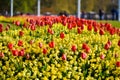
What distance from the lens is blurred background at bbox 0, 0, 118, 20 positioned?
36634mm

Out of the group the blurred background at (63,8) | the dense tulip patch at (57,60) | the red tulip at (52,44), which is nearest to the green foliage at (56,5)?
the blurred background at (63,8)

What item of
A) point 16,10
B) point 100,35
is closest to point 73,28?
point 100,35

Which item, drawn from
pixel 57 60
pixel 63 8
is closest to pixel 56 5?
pixel 63 8

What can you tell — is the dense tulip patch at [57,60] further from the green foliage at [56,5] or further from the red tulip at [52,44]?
the green foliage at [56,5]

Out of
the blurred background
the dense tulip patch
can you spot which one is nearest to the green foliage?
the blurred background

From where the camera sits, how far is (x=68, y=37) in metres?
6.54

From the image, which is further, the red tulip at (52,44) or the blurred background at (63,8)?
the blurred background at (63,8)

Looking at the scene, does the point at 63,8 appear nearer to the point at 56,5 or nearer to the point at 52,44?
the point at 56,5

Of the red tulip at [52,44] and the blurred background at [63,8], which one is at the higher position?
the red tulip at [52,44]

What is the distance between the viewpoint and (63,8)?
4856cm

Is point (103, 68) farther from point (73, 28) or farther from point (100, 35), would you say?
point (73, 28)

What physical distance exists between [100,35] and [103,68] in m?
1.45

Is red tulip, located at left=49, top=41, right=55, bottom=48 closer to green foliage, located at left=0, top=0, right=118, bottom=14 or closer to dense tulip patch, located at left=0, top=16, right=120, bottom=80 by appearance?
dense tulip patch, located at left=0, top=16, right=120, bottom=80

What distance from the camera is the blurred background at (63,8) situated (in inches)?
1442
